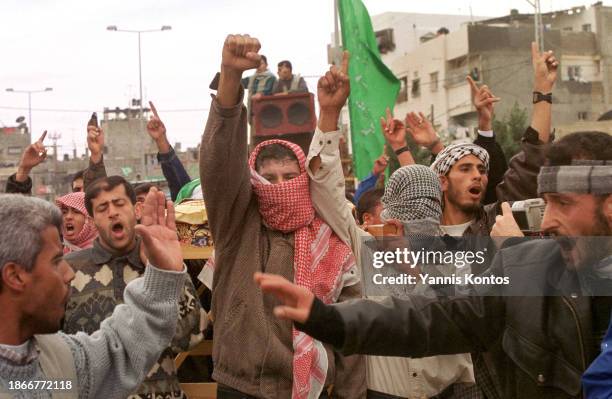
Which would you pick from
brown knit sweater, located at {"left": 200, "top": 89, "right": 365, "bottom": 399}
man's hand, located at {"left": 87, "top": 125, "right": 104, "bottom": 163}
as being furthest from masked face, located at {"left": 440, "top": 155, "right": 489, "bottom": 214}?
man's hand, located at {"left": 87, "top": 125, "right": 104, "bottom": 163}

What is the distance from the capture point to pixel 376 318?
2795 mm

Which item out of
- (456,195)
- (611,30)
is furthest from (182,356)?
(611,30)

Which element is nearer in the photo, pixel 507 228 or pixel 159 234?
pixel 159 234

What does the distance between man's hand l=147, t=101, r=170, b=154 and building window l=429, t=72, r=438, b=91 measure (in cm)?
4186

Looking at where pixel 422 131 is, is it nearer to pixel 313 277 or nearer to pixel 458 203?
pixel 458 203

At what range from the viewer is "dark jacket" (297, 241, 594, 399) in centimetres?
276

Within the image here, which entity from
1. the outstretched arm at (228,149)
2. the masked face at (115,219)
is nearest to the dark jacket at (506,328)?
the outstretched arm at (228,149)

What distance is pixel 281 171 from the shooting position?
4402mm

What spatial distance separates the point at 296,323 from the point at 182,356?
8.07ft

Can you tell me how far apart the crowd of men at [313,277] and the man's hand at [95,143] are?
32.6 inches

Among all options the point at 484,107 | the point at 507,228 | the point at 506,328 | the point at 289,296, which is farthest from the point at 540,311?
the point at 484,107

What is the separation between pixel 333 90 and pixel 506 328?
1567 mm

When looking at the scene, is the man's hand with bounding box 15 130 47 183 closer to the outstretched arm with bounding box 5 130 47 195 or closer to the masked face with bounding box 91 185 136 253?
the outstretched arm with bounding box 5 130 47 195

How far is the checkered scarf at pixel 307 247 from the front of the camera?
408 centimetres
